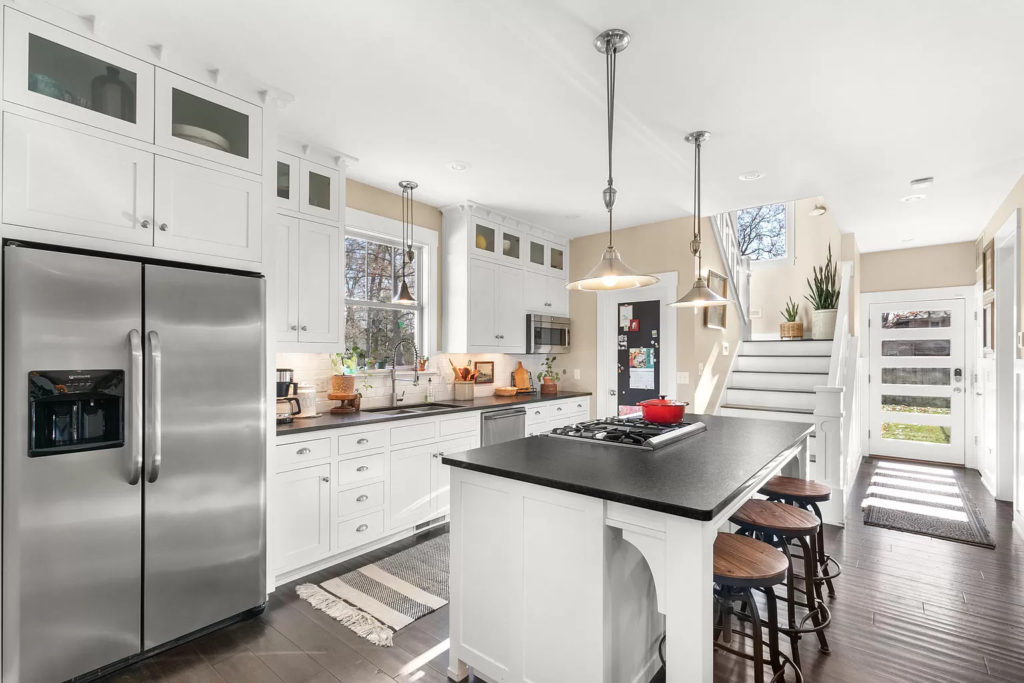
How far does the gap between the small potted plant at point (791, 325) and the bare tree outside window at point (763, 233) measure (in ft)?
2.80

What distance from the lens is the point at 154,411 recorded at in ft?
6.86

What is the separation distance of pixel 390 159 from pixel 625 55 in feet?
5.88

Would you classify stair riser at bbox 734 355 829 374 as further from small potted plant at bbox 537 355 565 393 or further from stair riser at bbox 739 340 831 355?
small potted plant at bbox 537 355 565 393

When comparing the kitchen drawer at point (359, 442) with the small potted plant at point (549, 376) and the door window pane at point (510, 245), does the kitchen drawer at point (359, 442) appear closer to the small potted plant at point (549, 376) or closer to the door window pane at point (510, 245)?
the door window pane at point (510, 245)

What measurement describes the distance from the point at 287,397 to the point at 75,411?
1.31 m

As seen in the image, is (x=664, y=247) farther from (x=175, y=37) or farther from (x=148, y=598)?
(x=148, y=598)

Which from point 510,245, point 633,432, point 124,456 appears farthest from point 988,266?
point 124,456

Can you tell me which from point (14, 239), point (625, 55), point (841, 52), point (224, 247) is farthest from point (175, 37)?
point (841, 52)

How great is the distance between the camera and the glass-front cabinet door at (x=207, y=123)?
2260mm

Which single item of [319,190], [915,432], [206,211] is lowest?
[915,432]

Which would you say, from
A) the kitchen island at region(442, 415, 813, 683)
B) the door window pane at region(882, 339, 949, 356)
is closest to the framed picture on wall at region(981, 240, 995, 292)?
the door window pane at region(882, 339, 949, 356)

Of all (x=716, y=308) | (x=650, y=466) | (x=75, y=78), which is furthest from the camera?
(x=716, y=308)

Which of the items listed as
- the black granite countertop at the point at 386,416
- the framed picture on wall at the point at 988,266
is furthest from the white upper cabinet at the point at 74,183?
the framed picture on wall at the point at 988,266

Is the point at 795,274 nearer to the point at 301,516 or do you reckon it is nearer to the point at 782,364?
the point at 782,364
